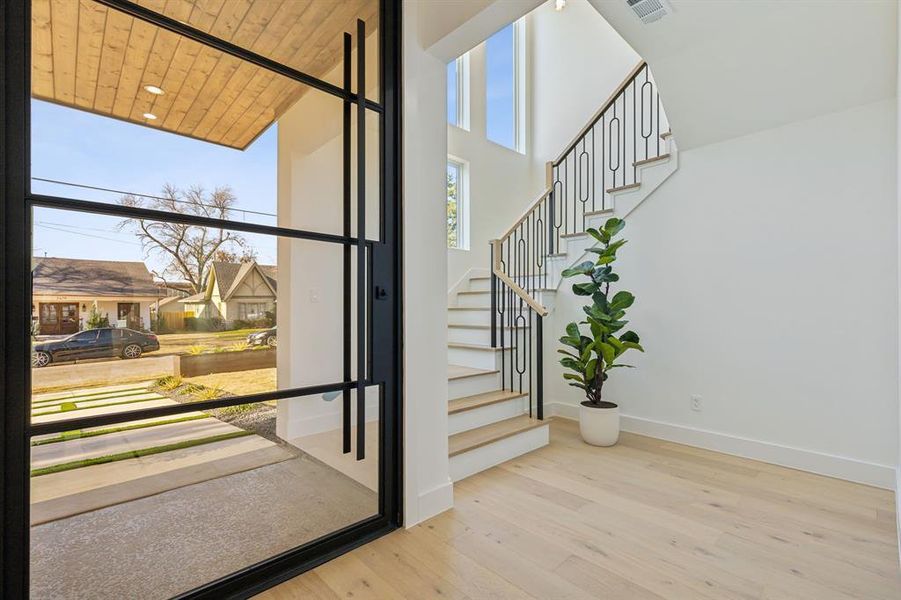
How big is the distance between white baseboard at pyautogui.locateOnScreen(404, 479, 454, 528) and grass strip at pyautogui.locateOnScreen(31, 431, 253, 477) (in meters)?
0.89

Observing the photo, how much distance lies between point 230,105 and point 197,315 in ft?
2.81

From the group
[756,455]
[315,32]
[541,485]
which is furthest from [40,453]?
[756,455]

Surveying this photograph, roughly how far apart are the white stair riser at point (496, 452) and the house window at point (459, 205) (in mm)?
2882

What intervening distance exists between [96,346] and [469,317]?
3.19 m

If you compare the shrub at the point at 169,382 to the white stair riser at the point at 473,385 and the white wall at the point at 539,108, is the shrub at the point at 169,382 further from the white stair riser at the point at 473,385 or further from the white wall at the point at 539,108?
the white wall at the point at 539,108

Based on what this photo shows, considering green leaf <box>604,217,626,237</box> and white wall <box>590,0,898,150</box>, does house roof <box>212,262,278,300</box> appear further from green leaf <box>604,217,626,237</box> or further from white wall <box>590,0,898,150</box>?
green leaf <box>604,217,626,237</box>

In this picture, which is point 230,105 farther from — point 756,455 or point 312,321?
point 756,455

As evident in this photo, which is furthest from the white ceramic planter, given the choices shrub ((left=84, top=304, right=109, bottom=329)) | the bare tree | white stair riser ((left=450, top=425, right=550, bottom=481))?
shrub ((left=84, top=304, right=109, bottom=329))

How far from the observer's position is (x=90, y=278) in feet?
4.64

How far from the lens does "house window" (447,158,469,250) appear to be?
17.6 ft

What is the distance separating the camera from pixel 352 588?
1600mm

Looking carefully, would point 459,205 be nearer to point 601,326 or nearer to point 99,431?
point 601,326

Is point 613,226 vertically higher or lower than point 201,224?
higher

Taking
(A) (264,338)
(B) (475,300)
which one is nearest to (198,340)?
(A) (264,338)
